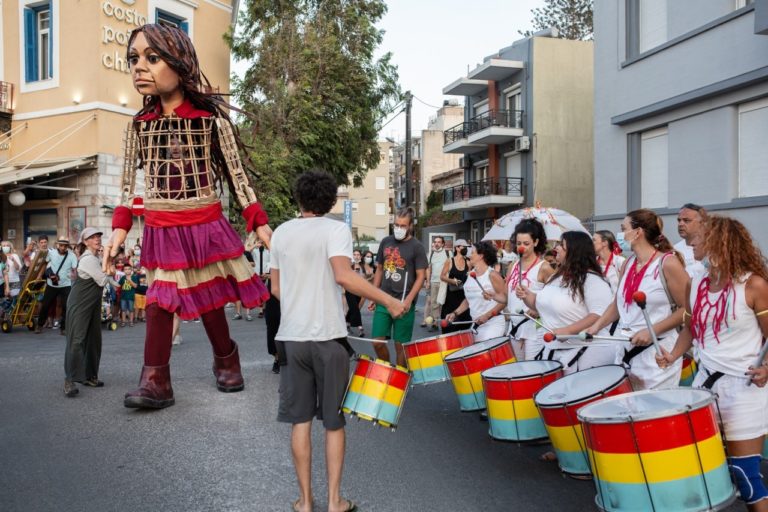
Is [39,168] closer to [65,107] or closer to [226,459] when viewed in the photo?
[65,107]

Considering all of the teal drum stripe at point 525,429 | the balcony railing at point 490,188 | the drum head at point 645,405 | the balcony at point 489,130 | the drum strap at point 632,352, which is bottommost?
the teal drum stripe at point 525,429

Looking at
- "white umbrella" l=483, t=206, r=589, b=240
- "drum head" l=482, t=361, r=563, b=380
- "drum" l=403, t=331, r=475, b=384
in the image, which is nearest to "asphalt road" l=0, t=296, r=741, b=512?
"drum" l=403, t=331, r=475, b=384

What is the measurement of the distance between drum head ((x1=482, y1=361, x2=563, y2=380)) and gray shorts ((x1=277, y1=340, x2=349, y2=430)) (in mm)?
1142

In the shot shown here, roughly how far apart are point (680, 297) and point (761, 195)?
976 cm

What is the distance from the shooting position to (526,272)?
20.7 feet

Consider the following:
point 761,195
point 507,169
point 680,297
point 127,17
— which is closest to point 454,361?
point 680,297

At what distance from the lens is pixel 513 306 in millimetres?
6242

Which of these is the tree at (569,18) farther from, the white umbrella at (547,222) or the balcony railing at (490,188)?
the white umbrella at (547,222)

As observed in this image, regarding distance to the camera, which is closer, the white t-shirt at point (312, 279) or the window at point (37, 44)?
the white t-shirt at point (312, 279)

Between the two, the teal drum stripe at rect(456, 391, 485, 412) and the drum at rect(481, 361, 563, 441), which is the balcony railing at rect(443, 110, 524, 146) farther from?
the drum at rect(481, 361, 563, 441)

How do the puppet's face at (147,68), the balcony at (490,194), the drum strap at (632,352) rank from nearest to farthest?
the drum strap at (632,352), the puppet's face at (147,68), the balcony at (490,194)

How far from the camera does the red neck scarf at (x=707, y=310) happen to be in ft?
11.8

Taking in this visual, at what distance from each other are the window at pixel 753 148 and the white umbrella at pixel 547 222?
4320mm

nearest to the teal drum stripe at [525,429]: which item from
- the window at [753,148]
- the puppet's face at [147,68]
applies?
the puppet's face at [147,68]
